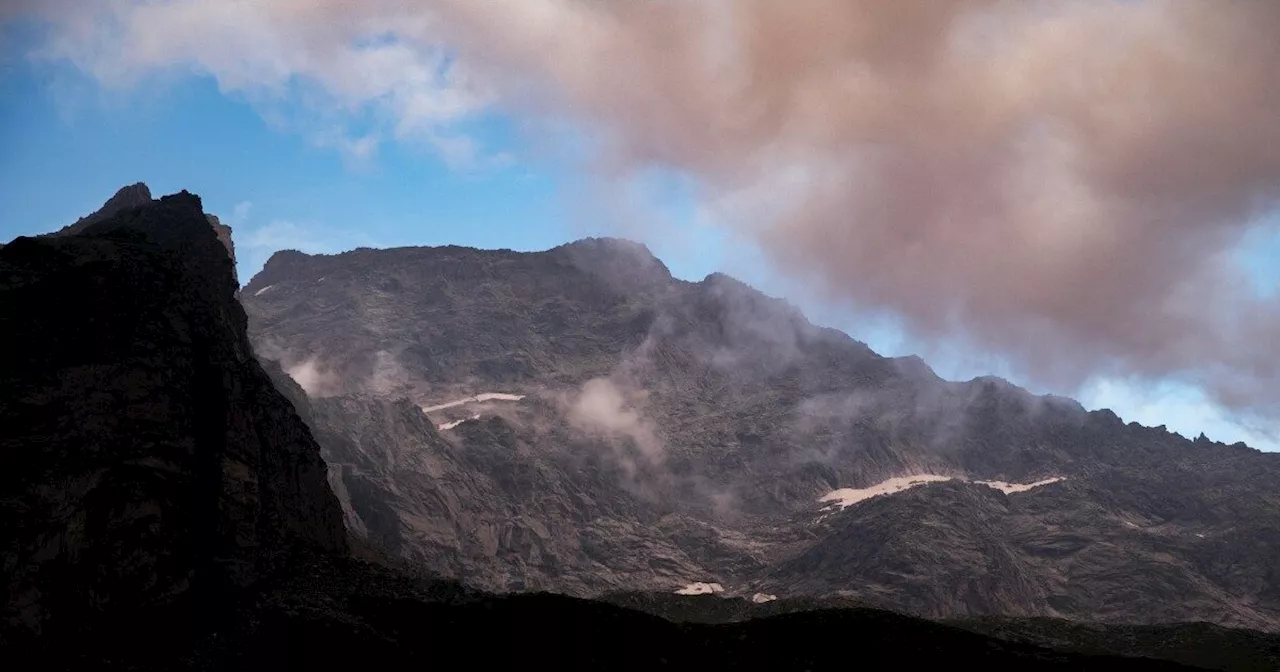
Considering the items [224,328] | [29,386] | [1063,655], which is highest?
[224,328]

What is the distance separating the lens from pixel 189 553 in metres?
85.5

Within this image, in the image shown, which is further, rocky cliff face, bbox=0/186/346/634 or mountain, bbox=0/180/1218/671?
mountain, bbox=0/180/1218/671

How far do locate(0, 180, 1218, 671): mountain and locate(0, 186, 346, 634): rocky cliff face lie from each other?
171 mm

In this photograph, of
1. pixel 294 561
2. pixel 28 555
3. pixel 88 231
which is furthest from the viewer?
pixel 88 231

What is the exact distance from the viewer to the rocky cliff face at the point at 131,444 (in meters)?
75.4

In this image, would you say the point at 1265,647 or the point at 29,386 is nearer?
the point at 29,386

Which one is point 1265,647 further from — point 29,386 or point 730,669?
point 29,386

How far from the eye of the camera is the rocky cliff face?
75.4 meters

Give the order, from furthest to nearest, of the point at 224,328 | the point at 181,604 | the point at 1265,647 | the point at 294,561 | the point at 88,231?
1. the point at 1265,647
2. the point at 88,231
3. the point at 224,328
4. the point at 294,561
5. the point at 181,604

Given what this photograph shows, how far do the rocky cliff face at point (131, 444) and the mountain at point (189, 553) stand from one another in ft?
0.56

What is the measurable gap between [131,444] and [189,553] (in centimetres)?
1041

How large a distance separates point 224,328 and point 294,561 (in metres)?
26.9

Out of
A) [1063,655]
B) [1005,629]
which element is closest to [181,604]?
[1063,655]

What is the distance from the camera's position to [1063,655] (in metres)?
93.7
